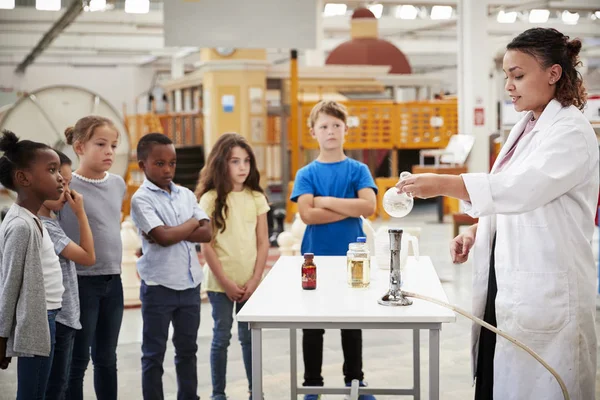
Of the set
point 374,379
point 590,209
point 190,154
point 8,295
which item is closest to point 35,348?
point 8,295

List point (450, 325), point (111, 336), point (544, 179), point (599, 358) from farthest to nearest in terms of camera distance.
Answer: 1. point (450, 325)
2. point (599, 358)
3. point (111, 336)
4. point (544, 179)

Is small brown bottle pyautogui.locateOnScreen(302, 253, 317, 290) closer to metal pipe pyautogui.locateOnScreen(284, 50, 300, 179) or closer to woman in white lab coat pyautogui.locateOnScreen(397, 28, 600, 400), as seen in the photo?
woman in white lab coat pyautogui.locateOnScreen(397, 28, 600, 400)

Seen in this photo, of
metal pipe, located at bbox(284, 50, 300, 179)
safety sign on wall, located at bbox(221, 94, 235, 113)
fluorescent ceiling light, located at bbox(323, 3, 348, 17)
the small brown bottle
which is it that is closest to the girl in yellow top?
the small brown bottle

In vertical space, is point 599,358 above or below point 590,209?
below

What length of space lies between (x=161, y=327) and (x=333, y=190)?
1008mm

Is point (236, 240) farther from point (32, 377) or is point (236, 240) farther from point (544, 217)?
point (544, 217)

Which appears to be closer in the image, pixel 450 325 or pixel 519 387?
pixel 519 387

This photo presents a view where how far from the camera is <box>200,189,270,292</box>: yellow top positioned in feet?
11.2

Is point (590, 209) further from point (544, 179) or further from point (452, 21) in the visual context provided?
point (452, 21)

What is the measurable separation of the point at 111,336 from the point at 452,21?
1341cm

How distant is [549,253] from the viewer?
2.13 m

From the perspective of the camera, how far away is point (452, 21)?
15.2 metres

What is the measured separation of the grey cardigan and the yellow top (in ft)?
3.52

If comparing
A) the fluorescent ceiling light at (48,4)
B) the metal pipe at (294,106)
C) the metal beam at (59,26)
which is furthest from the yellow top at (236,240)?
the fluorescent ceiling light at (48,4)
